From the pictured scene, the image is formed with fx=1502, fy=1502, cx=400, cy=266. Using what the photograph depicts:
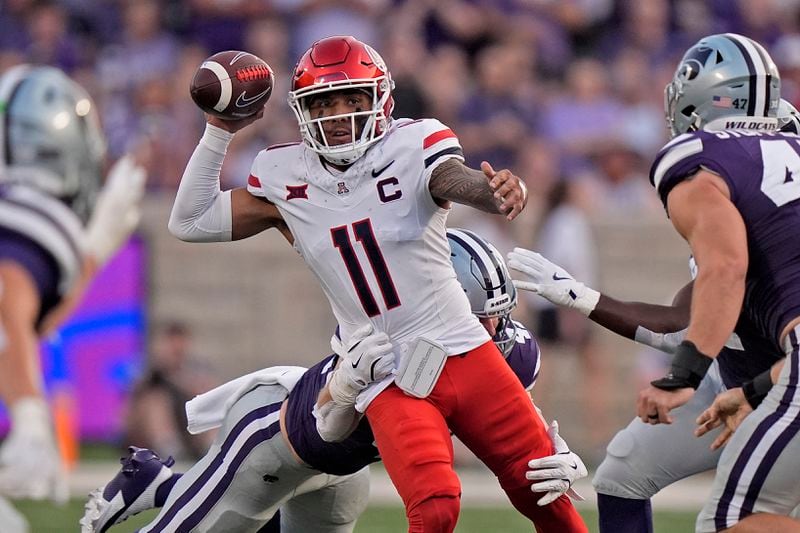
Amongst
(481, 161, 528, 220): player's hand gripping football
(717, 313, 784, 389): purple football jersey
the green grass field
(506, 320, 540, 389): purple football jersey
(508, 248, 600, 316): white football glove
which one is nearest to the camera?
(481, 161, 528, 220): player's hand gripping football

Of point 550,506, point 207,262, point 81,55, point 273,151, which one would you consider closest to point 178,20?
point 81,55

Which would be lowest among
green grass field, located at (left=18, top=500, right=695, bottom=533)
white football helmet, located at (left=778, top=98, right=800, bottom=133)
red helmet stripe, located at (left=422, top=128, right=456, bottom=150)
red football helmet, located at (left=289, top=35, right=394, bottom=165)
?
green grass field, located at (left=18, top=500, right=695, bottom=533)

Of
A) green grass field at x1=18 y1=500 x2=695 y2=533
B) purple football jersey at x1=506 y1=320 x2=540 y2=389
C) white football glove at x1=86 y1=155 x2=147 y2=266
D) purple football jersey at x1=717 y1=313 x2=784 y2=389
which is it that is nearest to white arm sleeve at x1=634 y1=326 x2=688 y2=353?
purple football jersey at x1=717 y1=313 x2=784 y2=389

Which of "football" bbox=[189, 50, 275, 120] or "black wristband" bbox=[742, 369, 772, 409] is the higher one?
"football" bbox=[189, 50, 275, 120]

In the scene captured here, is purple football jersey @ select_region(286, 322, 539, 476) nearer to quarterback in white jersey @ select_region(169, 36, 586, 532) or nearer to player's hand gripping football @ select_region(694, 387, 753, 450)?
quarterback in white jersey @ select_region(169, 36, 586, 532)

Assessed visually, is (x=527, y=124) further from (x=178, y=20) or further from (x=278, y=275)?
(x=178, y=20)

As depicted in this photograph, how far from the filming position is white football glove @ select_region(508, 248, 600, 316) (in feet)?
15.7

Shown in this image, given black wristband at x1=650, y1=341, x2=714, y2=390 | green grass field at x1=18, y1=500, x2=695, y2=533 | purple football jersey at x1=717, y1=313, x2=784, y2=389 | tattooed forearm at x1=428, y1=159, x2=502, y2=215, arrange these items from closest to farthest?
1. black wristband at x1=650, y1=341, x2=714, y2=390
2. tattooed forearm at x1=428, y1=159, x2=502, y2=215
3. purple football jersey at x1=717, y1=313, x2=784, y2=389
4. green grass field at x1=18, y1=500, x2=695, y2=533

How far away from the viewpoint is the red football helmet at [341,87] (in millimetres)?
4613

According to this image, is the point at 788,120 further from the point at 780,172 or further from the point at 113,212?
the point at 113,212

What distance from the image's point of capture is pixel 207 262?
392 inches

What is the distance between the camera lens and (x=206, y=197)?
15.7 feet

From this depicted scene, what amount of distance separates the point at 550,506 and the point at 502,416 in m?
0.31

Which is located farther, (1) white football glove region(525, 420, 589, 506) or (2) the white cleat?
(2) the white cleat
